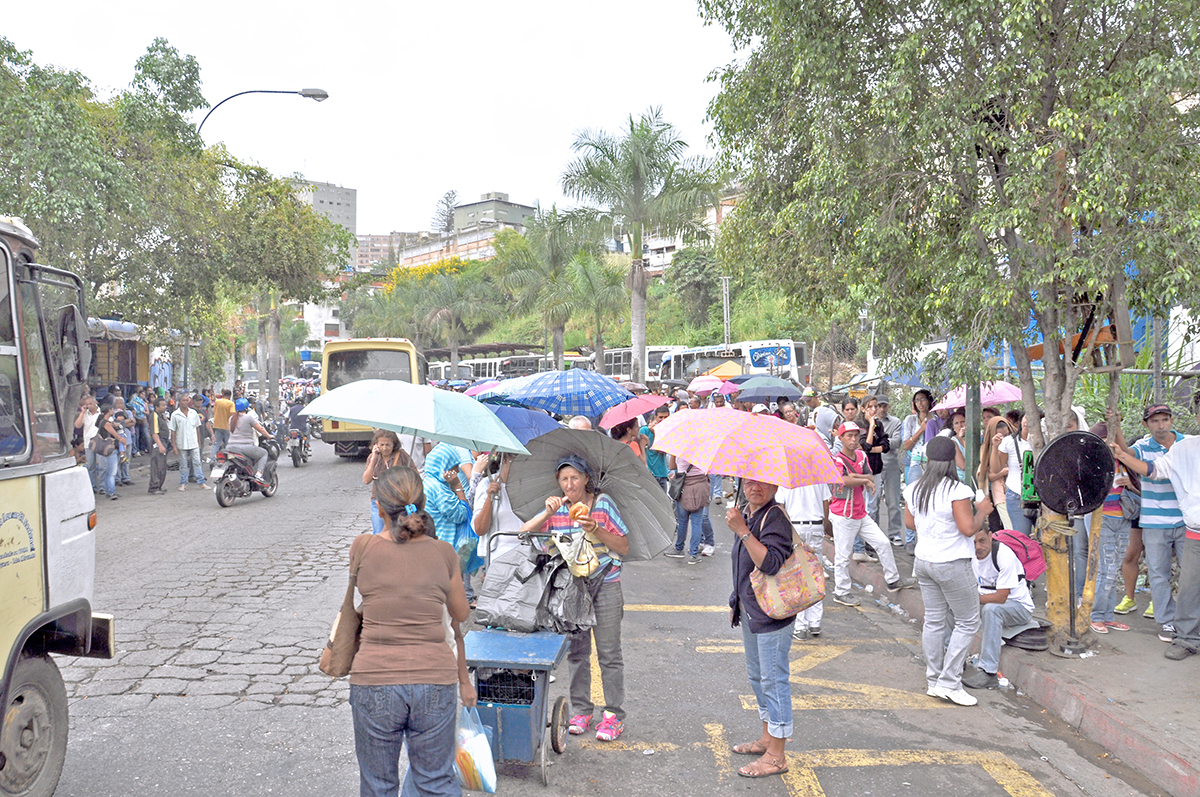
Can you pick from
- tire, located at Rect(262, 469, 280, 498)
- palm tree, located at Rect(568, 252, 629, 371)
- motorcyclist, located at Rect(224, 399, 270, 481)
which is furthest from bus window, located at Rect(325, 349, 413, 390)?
palm tree, located at Rect(568, 252, 629, 371)

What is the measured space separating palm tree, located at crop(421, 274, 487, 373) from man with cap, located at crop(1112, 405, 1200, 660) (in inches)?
1893

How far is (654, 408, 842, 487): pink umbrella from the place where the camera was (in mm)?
4285

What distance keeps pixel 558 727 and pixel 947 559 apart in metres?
2.83

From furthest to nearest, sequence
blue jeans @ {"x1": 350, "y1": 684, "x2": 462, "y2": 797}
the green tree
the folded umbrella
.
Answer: the green tree < the folded umbrella < blue jeans @ {"x1": 350, "y1": 684, "x2": 462, "y2": 797}

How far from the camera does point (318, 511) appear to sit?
43.3ft

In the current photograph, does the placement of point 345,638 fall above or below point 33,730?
above

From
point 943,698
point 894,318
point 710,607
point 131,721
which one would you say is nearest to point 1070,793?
point 943,698

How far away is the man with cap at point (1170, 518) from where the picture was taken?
636cm

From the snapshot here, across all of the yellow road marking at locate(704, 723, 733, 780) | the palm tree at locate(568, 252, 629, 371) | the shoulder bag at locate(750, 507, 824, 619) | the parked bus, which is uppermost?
the palm tree at locate(568, 252, 629, 371)

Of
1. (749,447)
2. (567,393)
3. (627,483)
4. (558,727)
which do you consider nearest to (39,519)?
(558,727)

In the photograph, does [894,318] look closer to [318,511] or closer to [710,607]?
[710,607]

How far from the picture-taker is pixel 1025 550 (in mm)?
6480

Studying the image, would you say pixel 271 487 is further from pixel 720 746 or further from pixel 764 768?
pixel 764 768

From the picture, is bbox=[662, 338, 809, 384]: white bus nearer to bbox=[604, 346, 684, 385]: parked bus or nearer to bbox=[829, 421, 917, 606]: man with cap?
bbox=[604, 346, 684, 385]: parked bus
